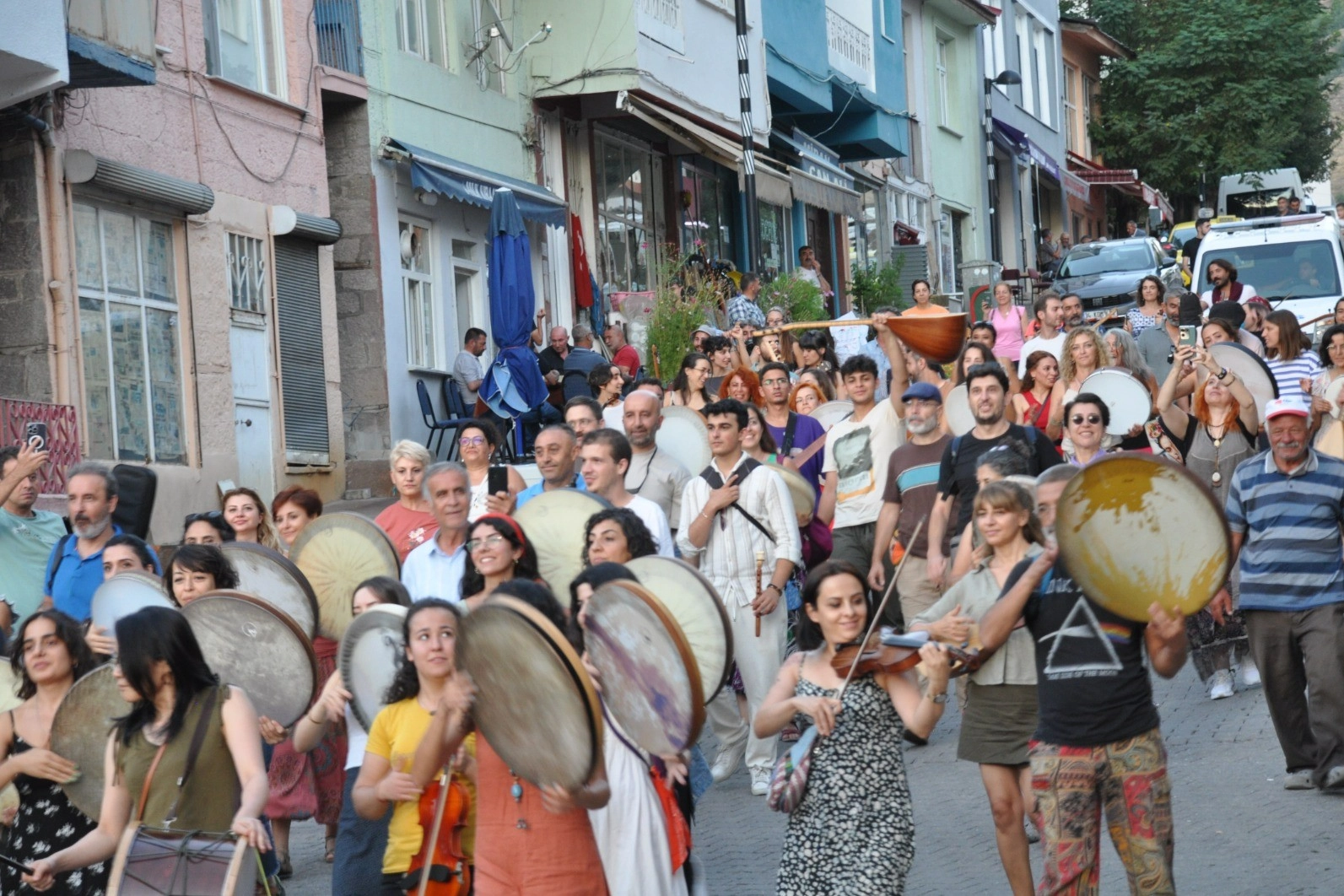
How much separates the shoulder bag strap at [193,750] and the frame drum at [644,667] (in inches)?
46.9

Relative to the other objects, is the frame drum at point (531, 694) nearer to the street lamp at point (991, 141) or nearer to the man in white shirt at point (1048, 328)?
the man in white shirt at point (1048, 328)

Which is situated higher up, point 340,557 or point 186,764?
point 340,557

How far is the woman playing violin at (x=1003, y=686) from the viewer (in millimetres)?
7129

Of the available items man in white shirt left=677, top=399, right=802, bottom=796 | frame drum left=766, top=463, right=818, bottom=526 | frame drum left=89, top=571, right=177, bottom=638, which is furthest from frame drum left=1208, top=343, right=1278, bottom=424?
frame drum left=89, top=571, right=177, bottom=638

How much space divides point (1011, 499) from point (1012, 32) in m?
41.7

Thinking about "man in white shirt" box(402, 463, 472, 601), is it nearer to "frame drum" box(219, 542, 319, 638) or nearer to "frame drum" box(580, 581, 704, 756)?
"frame drum" box(219, 542, 319, 638)

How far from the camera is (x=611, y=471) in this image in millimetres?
9320

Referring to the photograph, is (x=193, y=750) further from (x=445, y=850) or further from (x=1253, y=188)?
Result: (x=1253, y=188)

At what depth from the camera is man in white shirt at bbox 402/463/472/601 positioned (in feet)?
27.9

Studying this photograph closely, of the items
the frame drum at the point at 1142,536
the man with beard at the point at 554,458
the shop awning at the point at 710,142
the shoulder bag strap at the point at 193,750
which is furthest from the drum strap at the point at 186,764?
the shop awning at the point at 710,142

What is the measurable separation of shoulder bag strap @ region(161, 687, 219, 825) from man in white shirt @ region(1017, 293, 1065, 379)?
35.3ft

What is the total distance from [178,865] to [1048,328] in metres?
12.0

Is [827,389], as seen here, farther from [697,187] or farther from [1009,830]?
[697,187]

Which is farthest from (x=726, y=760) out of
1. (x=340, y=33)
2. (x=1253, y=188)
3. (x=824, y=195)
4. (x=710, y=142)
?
(x=1253, y=188)
